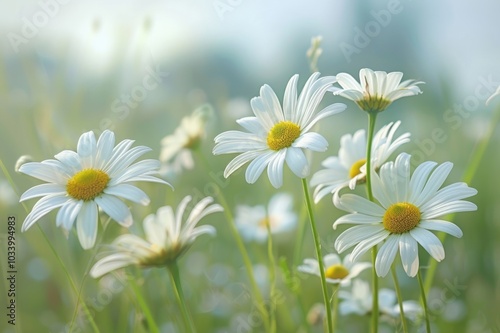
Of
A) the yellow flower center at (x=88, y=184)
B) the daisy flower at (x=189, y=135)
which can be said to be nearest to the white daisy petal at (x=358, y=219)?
the yellow flower center at (x=88, y=184)

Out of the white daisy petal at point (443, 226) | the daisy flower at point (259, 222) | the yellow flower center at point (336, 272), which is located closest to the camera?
the white daisy petal at point (443, 226)

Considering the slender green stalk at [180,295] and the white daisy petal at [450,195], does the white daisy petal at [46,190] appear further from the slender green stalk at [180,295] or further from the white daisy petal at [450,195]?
the white daisy petal at [450,195]

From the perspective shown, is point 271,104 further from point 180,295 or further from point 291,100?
point 180,295

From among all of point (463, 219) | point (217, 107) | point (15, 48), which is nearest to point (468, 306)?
point (463, 219)

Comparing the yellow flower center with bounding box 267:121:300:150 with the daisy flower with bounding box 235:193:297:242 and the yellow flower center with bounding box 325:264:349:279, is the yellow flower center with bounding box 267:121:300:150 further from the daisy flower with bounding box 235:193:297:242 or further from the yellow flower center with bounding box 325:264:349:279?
the daisy flower with bounding box 235:193:297:242

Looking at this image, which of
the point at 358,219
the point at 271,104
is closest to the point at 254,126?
the point at 271,104

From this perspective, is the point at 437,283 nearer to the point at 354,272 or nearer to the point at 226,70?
the point at 354,272
